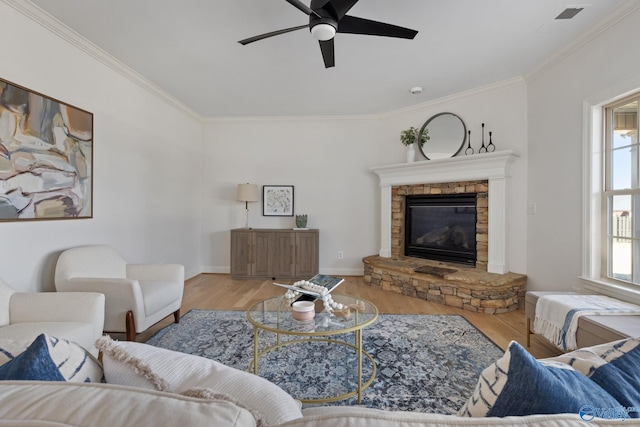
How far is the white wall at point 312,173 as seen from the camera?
480 centimetres

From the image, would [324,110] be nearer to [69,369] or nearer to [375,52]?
[375,52]

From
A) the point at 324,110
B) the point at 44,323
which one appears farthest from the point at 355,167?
the point at 44,323

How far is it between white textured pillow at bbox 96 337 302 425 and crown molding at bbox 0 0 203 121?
113 inches

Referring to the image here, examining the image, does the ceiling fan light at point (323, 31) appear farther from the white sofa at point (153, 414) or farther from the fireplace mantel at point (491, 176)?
the fireplace mantel at point (491, 176)

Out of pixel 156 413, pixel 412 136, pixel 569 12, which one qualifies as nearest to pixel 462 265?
pixel 412 136

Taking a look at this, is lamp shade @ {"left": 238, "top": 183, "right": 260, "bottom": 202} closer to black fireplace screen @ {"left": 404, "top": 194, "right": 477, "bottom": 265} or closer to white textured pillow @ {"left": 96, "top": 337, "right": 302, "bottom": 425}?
black fireplace screen @ {"left": 404, "top": 194, "right": 477, "bottom": 265}

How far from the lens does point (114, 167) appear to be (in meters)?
3.11

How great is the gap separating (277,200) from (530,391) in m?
4.54

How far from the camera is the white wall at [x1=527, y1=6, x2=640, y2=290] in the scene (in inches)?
93.9

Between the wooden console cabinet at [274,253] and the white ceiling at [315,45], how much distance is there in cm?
196

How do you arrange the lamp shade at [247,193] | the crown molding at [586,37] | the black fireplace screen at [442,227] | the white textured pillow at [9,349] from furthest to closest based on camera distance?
the lamp shade at [247,193]
the black fireplace screen at [442,227]
the crown molding at [586,37]
the white textured pillow at [9,349]

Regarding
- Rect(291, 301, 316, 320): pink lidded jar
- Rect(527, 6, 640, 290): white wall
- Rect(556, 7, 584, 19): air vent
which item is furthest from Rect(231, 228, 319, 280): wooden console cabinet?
Rect(556, 7, 584, 19): air vent

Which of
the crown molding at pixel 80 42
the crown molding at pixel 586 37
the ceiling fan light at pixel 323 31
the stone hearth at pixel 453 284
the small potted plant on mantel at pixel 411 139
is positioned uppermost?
the crown molding at pixel 586 37

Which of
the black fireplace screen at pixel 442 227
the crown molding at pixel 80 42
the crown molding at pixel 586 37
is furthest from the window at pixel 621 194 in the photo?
the crown molding at pixel 80 42
